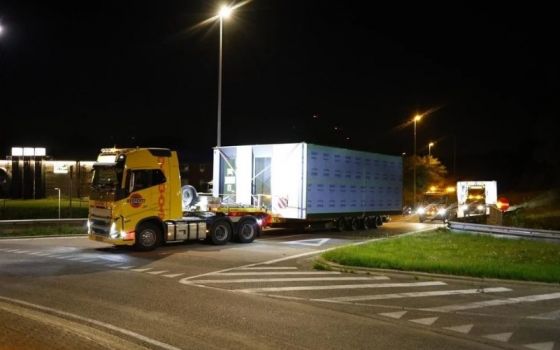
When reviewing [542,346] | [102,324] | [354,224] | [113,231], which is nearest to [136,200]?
[113,231]

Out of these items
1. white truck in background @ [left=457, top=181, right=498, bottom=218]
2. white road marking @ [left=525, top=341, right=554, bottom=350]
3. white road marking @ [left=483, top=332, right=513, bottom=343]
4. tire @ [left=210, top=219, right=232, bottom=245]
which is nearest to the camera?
white road marking @ [left=525, top=341, right=554, bottom=350]

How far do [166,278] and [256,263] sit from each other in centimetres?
376

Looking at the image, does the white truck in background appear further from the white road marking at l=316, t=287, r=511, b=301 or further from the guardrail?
the white road marking at l=316, t=287, r=511, b=301

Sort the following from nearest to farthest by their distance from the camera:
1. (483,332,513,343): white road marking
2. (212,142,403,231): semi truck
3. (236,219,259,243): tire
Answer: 1. (483,332,513,343): white road marking
2. (236,219,259,243): tire
3. (212,142,403,231): semi truck

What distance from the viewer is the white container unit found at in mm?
25547

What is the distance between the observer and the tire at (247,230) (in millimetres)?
22969

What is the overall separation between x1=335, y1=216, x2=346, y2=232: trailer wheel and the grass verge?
6.56 m

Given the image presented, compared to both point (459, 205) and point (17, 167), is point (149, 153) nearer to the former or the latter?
point (459, 205)

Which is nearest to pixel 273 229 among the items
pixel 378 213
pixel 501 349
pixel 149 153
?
pixel 378 213

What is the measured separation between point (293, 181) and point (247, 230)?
347 centimetres

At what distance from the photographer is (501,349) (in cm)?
809

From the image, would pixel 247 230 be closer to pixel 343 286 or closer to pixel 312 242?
pixel 312 242

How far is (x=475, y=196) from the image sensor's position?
44.2m

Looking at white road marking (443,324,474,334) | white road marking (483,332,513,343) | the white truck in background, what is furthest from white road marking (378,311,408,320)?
the white truck in background
